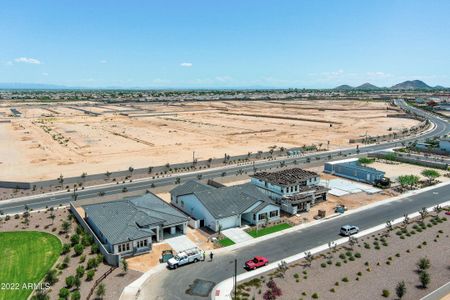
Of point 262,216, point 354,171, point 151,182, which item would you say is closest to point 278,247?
point 262,216

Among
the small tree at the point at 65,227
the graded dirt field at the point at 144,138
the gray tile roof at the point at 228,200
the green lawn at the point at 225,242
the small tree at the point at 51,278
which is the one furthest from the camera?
the graded dirt field at the point at 144,138

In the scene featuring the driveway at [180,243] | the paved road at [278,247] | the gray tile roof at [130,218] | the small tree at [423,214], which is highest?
the gray tile roof at [130,218]

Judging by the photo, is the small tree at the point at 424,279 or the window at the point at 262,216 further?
the window at the point at 262,216

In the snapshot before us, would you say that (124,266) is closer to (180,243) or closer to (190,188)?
(180,243)

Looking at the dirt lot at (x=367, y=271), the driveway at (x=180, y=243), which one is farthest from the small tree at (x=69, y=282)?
the dirt lot at (x=367, y=271)

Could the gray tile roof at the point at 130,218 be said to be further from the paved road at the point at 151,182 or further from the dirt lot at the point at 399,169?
the dirt lot at the point at 399,169

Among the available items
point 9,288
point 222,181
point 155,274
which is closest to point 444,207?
point 222,181
